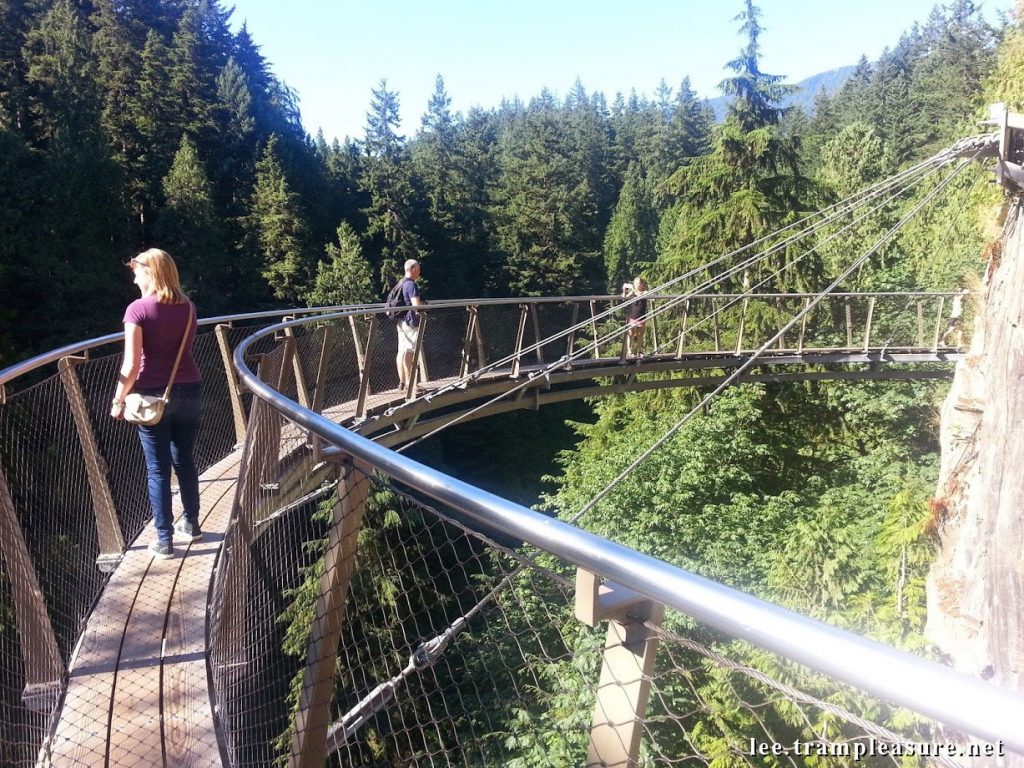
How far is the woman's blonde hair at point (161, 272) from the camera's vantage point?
9.64 ft

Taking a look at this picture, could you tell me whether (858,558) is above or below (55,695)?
below

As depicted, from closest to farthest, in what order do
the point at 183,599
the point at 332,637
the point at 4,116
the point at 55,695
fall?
the point at 332,637
the point at 55,695
the point at 183,599
the point at 4,116

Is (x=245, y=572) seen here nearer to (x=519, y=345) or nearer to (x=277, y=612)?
(x=277, y=612)

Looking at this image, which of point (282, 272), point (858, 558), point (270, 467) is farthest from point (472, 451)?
point (270, 467)


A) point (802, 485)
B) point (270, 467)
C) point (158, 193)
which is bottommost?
point (802, 485)

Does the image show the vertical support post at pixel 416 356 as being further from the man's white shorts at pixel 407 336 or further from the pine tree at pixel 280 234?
the pine tree at pixel 280 234

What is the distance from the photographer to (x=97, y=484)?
313 cm

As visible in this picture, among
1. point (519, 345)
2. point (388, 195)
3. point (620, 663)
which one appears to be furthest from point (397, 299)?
point (388, 195)

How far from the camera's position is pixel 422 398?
23.3 ft

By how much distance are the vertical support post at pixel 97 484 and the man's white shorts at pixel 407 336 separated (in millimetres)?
4014

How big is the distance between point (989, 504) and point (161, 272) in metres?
6.81

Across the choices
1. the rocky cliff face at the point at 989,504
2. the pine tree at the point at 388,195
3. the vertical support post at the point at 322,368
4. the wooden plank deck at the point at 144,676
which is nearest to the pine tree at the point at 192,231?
the pine tree at the point at 388,195

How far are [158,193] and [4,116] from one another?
600 cm

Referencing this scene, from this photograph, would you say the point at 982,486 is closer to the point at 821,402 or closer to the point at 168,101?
the point at 821,402
